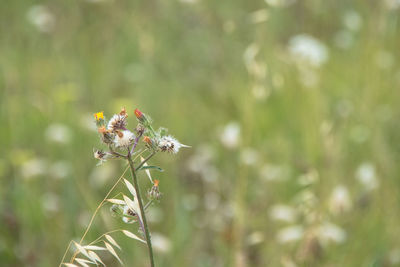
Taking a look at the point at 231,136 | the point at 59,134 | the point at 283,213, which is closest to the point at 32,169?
the point at 59,134

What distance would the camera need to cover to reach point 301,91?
229 centimetres

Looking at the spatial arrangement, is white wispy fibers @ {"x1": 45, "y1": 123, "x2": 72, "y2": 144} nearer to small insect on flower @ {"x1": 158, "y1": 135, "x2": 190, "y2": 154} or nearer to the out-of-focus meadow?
the out-of-focus meadow

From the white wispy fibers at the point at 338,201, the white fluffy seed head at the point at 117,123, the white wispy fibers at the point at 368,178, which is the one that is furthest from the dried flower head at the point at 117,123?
the white wispy fibers at the point at 368,178

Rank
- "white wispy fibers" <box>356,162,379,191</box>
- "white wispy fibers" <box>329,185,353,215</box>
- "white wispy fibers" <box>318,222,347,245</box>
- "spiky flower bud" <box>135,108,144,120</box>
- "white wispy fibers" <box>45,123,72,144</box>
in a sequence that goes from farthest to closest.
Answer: "white wispy fibers" <box>45,123,72,144</box> → "white wispy fibers" <box>356,162,379,191</box> → "white wispy fibers" <box>329,185,353,215</box> → "white wispy fibers" <box>318,222,347,245</box> → "spiky flower bud" <box>135,108,144,120</box>

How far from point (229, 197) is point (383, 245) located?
533 mm

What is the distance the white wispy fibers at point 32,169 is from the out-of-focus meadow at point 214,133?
0.01 metres

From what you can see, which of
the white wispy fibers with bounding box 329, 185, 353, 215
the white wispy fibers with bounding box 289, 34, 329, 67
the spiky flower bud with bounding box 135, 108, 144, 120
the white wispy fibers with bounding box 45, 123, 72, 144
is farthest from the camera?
the white wispy fibers with bounding box 289, 34, 329, 67

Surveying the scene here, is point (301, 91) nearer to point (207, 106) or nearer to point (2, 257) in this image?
point (207, 106)

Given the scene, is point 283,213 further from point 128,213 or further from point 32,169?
point 128,213

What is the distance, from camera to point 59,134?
183 centimetres

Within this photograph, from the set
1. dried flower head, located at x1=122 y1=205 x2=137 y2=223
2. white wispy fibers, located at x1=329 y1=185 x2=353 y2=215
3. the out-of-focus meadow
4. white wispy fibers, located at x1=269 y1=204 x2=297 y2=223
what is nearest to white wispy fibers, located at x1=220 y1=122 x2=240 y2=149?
the out-of-focus meadow

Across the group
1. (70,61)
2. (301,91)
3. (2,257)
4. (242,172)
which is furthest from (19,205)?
(70,61)

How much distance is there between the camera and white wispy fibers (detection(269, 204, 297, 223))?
4.83ft

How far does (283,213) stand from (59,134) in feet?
2.65
